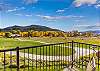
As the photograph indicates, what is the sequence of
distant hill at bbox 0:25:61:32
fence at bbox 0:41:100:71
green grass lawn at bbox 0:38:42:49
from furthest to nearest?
1. distant hill at bbox 0:25:61:32
2. green grass lawn at bbox 0:38:42:49
3. fence at bbox 0:41:100:71

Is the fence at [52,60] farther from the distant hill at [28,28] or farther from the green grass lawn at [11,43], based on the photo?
the distant hill at [28,28]

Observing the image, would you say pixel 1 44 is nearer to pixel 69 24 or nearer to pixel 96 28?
pixel 69 24

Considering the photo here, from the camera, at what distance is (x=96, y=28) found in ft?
18.6

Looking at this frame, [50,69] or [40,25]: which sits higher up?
[40,25]

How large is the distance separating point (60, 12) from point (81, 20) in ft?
1.75

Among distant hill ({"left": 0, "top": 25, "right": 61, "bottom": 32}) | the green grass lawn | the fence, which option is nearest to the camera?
the fence

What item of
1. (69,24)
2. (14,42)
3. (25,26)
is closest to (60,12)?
(69,24)

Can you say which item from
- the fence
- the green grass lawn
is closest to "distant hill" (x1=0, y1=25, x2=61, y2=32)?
the green grass lawn

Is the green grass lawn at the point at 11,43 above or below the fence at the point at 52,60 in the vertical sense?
above

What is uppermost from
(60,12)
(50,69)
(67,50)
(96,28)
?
(60,12)

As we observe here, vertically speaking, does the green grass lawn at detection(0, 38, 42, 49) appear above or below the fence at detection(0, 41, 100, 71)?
above

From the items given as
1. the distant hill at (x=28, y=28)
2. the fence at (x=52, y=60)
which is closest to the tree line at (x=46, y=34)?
the distant hill at (x=28, y=28)

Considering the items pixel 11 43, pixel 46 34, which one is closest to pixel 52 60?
pixel 46 34

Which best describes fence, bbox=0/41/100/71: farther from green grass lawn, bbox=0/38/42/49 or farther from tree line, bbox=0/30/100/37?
tree line, bbox=0/30/100/37
